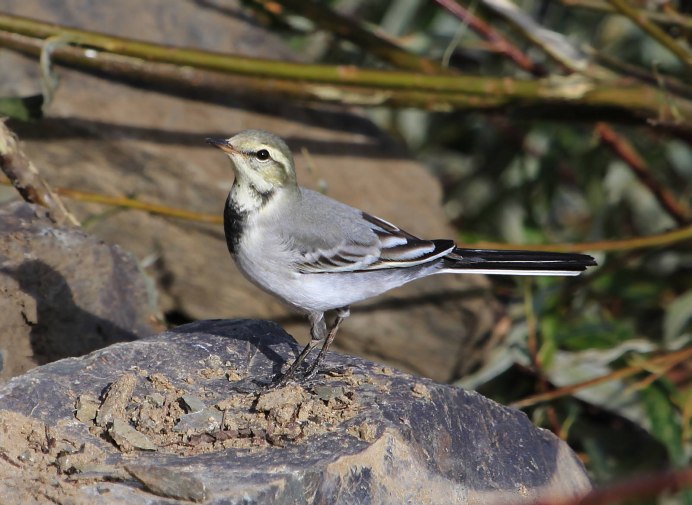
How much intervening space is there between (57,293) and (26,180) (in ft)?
3.21

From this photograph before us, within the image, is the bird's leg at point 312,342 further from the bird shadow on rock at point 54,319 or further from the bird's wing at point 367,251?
the bird shadow on rock at point 54,319

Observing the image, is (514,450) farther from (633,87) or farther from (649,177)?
(649,177)

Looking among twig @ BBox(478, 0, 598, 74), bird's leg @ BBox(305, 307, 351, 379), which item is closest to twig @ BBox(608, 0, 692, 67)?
twig @ BBox(478, 0, 598, 74)

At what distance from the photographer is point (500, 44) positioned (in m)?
8.30

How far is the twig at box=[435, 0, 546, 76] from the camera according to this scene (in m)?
8.16

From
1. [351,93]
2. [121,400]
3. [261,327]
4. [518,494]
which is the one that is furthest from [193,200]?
[518,494]

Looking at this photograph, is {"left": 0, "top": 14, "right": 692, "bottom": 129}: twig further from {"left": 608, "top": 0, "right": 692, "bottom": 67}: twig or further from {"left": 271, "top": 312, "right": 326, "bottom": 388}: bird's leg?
{"left": 271, "top": 312, "right": 326, "bottom": 388}: bird's leg

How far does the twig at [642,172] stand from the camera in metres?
8.50

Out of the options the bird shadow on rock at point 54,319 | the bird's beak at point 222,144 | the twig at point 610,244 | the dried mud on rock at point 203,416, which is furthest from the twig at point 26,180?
the twig at point 610,244

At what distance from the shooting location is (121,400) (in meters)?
4.14

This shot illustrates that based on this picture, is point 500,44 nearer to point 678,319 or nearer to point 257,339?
point 678,319

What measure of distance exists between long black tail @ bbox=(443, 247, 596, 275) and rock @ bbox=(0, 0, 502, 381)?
2060 mm

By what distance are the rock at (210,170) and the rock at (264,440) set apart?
8.53 ft

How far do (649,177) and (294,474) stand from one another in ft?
19.8
